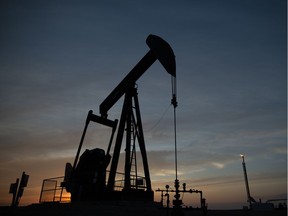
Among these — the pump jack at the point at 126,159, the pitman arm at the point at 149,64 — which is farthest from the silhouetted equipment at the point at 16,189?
the pitman arm at the point at 149,64

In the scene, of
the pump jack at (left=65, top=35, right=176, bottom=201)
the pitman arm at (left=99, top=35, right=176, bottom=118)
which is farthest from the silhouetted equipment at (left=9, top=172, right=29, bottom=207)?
the pitman arm at (left=99, top=35, right=176, bottom=118)

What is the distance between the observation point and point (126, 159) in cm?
1340

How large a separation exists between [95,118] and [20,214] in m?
7.57

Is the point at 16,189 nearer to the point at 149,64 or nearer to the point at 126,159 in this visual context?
the point at 126,159

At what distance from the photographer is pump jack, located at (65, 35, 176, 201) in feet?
41.0

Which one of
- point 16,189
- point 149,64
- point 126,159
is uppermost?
point 149,64

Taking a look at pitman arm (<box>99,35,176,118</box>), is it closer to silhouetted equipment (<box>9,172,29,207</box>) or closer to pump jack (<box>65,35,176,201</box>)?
pump jack (<box>65,35,176,201</box>)

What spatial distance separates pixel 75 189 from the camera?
13930 millimetres

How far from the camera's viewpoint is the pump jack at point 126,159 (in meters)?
12.5

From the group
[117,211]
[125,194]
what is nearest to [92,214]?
[117,211]

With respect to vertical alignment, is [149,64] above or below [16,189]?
above

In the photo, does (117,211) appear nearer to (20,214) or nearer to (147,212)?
(147,212)

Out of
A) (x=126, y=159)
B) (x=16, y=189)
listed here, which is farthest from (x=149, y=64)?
(x=16, y=189)

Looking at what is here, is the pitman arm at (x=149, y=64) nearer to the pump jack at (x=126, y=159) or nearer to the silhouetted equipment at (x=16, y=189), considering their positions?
the pump jack at (x=126, y=159)
